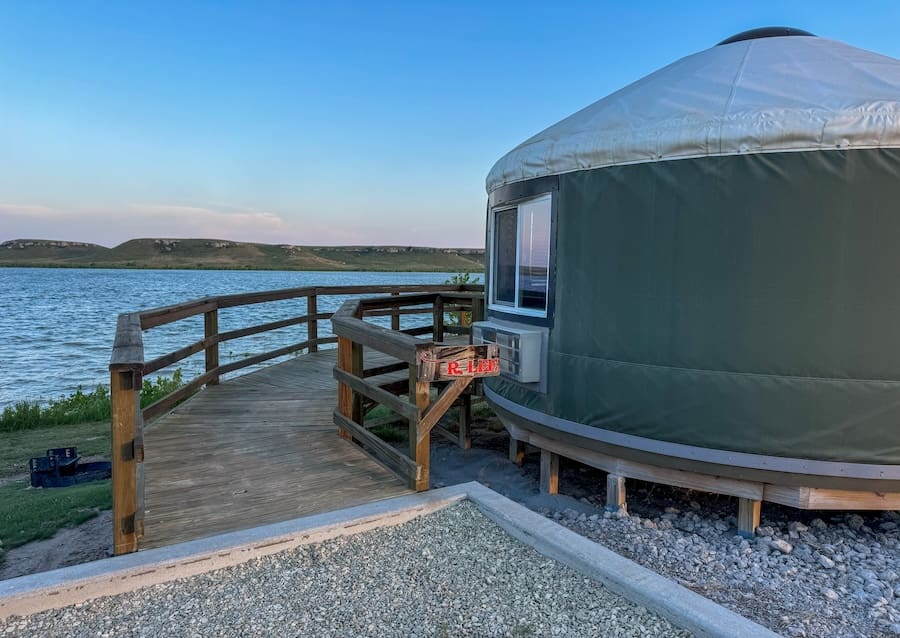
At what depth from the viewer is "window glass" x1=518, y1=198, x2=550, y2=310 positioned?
187 inches

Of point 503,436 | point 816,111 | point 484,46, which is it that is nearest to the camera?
point 816,111

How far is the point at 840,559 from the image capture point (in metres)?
3.59

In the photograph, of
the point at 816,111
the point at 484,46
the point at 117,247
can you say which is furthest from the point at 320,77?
the point at 117,247

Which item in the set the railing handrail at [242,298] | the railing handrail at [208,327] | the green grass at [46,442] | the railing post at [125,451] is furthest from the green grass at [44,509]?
the railing post at [125,451]

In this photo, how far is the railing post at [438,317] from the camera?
7.42 metres

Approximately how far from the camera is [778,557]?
141 inches

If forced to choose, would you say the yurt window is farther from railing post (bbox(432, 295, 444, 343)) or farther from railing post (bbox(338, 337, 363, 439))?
railing post (bbox(432, 295, 444, 343))

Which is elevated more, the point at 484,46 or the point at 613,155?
the point at 484,46

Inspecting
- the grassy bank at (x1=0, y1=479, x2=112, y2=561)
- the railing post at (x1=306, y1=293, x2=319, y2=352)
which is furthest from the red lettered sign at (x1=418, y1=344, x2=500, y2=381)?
the railing post at (x1=306, y1=293, x2=319, y2=352)

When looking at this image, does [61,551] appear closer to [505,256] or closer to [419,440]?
[419,440]

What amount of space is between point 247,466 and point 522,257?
2745 mm

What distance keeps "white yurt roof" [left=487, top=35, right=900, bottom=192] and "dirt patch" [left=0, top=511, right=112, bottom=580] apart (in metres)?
3.98

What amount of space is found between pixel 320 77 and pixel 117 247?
285 ft

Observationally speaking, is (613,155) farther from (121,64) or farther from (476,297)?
(121,64)
